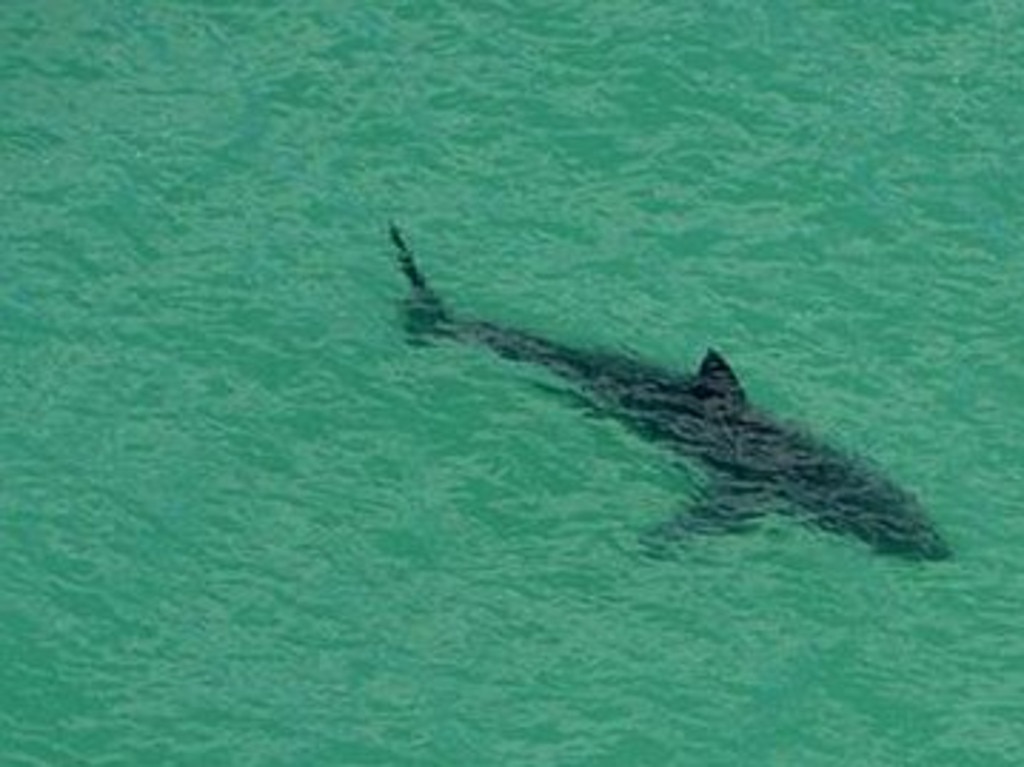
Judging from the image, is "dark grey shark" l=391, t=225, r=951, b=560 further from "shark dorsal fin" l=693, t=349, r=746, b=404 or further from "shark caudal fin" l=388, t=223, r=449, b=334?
"shark caudal fin" l=388, t=223, r=449, b=334

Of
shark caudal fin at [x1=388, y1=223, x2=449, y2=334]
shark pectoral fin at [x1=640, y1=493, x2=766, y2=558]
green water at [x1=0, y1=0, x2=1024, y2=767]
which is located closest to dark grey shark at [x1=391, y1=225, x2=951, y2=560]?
shark pectoral fin at [x1=640, y1=493, x2=766, y2=558]

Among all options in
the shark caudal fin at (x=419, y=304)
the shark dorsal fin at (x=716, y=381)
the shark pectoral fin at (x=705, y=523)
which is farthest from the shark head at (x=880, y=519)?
the shark caudal fin at (x=419, y=304)

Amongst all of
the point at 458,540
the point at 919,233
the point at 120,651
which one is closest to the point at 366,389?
the point at 458,540

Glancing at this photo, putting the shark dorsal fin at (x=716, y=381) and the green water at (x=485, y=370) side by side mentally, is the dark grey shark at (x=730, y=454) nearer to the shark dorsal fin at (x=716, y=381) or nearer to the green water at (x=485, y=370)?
the shark dorsal fin at (x=716, y=381)

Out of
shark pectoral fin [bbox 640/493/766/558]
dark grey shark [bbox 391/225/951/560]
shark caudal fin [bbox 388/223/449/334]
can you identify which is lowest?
shark pectoral fin [bbox 640/493/766/558]

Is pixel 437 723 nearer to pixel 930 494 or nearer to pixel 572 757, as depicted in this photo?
pixel 572 757

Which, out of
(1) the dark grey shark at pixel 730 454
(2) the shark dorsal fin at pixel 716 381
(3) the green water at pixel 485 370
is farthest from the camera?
(2) the shark dorsal fin at pixel 716 381

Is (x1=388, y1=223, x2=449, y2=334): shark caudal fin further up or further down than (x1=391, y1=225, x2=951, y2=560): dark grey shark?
further up
